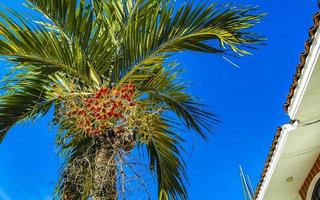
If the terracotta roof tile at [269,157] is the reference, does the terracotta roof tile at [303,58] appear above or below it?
above

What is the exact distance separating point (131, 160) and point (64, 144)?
1.29m

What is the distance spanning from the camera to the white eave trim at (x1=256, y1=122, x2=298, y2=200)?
4.94 m

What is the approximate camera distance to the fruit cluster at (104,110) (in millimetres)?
3107

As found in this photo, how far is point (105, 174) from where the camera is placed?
9.80 ft

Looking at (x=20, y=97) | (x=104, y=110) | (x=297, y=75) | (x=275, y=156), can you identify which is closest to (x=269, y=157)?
(x=275, y=156)

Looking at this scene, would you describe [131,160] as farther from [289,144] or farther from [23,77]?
[289,144]

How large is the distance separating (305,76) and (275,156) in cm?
189

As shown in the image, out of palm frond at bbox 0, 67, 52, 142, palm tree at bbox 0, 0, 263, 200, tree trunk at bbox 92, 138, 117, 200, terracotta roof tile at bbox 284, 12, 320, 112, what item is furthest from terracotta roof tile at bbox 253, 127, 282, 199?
palm frond at bbox 0, 67, 52, 142

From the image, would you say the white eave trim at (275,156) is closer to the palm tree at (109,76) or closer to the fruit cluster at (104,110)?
the palm tree at (109,76)

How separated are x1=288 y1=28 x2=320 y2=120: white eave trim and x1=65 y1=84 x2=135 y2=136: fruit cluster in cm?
195

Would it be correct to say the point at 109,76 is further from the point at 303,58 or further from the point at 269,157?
the point at 269,157

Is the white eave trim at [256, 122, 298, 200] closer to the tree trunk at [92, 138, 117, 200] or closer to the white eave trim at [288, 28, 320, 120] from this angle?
the white eave trim at [288, 28, 320, 120]

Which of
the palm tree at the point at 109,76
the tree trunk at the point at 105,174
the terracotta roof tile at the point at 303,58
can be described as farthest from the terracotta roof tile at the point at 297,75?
the tree trunk at the point at 105,174

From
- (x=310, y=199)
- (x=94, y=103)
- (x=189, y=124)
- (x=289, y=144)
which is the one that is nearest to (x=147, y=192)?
(x=94, y=103)
